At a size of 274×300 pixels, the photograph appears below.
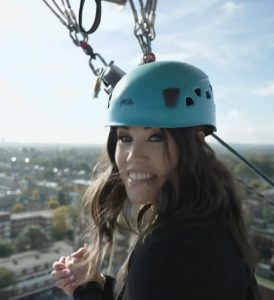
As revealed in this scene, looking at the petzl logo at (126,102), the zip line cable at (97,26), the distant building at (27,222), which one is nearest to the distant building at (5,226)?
the distant building at (27,222)

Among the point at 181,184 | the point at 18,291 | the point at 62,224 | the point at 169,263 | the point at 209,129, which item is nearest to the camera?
the point at 169,263

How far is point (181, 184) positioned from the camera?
2.13 feet

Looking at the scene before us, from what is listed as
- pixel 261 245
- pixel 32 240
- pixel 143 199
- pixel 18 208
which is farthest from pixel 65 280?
pixel 18 208

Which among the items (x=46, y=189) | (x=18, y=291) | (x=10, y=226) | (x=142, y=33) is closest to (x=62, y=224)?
(x=10, y=226)

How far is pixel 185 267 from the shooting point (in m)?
0.53

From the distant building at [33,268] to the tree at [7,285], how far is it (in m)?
0.08

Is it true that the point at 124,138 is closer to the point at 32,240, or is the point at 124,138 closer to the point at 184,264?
the point at 184,264

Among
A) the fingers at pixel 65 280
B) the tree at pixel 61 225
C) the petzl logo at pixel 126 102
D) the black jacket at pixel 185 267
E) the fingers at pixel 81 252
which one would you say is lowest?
the tree at pixel 61 225

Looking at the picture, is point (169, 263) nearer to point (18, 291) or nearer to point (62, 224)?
point (18, 291)

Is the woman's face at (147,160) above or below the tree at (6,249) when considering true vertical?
above

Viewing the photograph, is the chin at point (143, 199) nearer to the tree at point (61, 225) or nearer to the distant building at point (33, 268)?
the distant building at point (33, 268)

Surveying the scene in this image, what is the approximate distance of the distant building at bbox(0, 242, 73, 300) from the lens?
7.47 meters

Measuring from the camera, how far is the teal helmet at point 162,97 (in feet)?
2.25

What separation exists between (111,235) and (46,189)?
61.3ft
